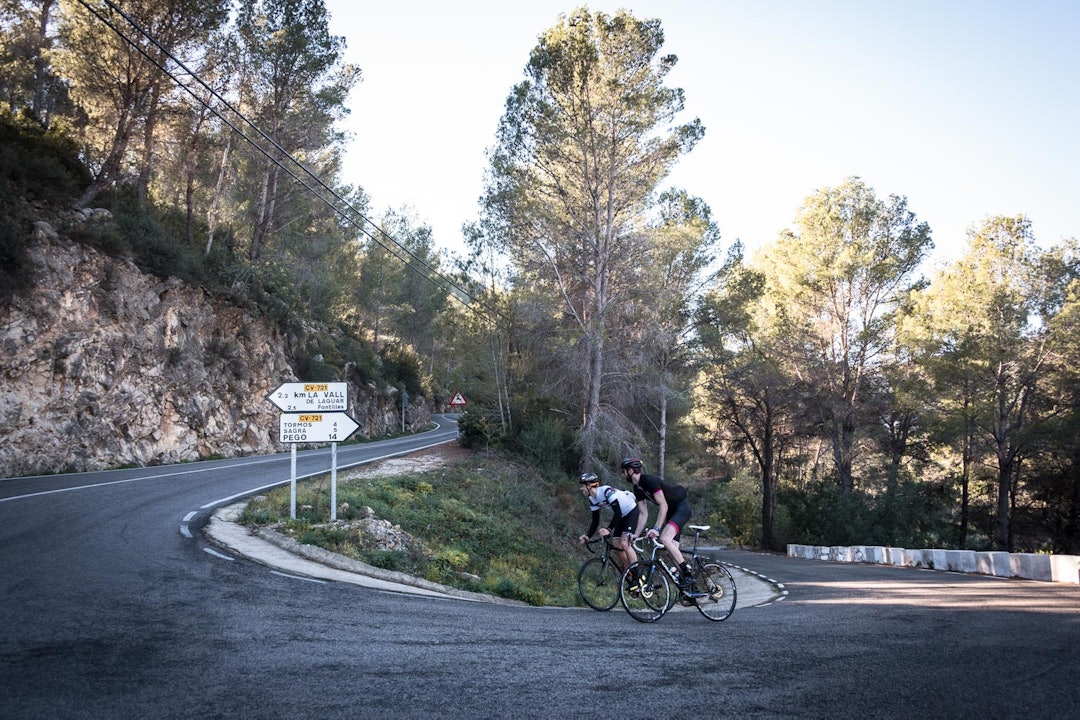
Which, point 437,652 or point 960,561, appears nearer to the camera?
point 437,652

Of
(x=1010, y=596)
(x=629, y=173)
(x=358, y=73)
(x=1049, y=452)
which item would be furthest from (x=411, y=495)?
(x=1049, y=452)

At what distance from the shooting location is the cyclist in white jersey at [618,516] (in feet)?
29.7

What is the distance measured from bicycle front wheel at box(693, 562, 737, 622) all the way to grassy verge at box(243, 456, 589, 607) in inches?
127

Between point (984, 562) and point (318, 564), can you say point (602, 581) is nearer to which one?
point (318, 564)

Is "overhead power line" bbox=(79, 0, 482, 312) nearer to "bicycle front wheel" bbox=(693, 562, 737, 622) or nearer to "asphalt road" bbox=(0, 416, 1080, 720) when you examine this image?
"asphalt road" bbox=(0, 416, 1080, 720)

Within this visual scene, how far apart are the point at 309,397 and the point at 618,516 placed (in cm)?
671

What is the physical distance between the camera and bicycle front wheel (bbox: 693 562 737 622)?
847cm

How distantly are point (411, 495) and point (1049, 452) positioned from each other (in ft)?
91.5

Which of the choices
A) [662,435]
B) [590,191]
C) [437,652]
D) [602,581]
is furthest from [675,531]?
[662,435]

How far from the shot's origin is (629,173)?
80.4ft

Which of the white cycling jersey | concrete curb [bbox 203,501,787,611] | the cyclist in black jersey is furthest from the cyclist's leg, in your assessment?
concrete curb [bbox 203,501,787,611]

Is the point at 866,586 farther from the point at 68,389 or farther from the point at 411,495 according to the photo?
the point at 68,389

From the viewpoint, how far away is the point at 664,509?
871 cm

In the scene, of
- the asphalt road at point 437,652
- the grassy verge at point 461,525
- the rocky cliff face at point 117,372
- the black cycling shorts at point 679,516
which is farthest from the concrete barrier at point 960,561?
the rocky cliff face at point 117,372
